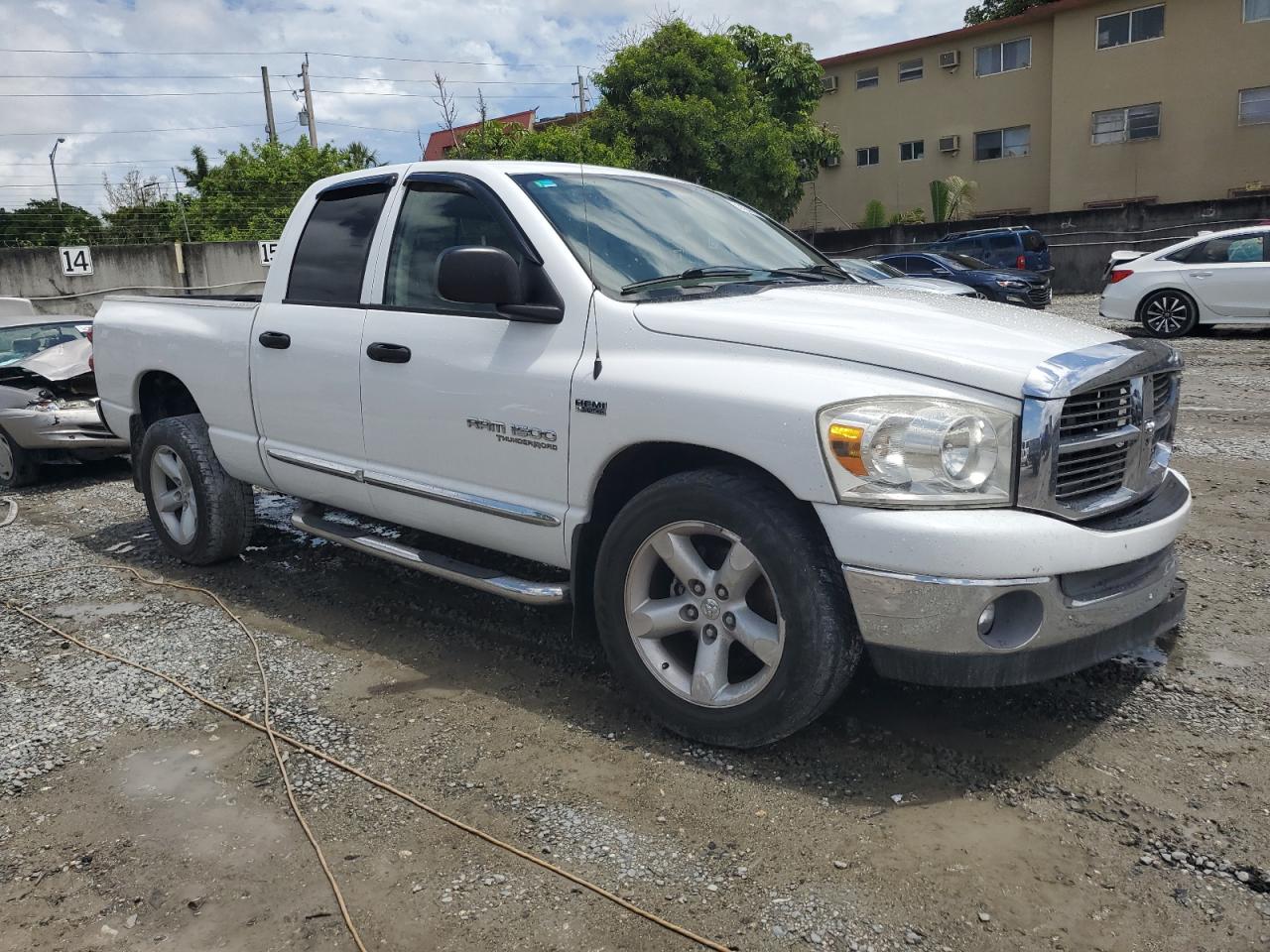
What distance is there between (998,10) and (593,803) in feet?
151

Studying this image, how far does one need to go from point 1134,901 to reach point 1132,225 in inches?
1015

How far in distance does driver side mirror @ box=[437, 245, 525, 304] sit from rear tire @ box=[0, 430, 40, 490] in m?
6.80

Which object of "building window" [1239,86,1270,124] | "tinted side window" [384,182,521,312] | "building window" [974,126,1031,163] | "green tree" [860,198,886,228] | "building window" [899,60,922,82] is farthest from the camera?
"green tree" [860,198,886,228]

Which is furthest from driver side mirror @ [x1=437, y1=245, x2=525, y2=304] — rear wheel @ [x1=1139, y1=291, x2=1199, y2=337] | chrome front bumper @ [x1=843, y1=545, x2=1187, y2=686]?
rear wheel @ [x1=1139, y1=291, x2=1199, y2=337]

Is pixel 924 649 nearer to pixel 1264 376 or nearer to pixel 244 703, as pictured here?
pixel 244 703

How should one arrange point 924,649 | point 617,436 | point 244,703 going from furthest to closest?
point 244,703
point 617,436
point 924,649

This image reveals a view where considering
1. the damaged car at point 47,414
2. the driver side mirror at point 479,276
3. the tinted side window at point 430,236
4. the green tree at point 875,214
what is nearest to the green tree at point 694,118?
the green tree at point 875,214

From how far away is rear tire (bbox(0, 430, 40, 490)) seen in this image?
8734 millimetres

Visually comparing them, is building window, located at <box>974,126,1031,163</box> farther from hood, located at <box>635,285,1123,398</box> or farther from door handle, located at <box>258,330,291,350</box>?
door handle, located at <box>258,330,291,350</box>

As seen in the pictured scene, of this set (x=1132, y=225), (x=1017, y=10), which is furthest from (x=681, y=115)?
(x=1017, y=10)

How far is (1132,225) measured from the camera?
2489 cm

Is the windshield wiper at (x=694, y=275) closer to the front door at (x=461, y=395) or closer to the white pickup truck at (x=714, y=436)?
the white pickup truck at (x=714, y=436)

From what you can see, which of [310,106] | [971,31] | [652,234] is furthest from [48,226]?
[652,234]

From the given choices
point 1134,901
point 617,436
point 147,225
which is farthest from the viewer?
point 147,225
